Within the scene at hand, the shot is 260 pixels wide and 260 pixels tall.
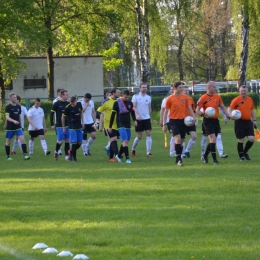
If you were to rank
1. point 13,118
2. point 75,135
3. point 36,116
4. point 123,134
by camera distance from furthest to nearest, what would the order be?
point 36,116 → point 13,118 → point 75,135 → point 123,134

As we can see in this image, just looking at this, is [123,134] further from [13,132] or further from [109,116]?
[13,132]

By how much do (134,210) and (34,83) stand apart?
40.4 m

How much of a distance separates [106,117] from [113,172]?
3462 mm

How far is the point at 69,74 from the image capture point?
164 ft

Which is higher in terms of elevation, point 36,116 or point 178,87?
point 178,87

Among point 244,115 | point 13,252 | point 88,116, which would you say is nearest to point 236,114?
point 244,115

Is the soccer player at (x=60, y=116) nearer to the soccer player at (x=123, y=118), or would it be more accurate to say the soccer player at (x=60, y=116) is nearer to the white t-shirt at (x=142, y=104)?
the soccer player at (x=123, y=118)

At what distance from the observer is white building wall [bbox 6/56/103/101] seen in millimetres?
49469

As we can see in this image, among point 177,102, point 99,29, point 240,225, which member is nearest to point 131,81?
point 99,29

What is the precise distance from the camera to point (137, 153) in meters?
20.8

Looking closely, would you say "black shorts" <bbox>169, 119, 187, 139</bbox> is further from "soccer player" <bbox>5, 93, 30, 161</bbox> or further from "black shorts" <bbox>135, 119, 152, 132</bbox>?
"soccer player" <bbox>5, 93, 30, 161</bbox>

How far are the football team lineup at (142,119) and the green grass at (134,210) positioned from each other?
79 cm

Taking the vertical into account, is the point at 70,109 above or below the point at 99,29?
below

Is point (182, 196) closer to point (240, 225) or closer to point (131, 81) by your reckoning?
point (240, 225)
